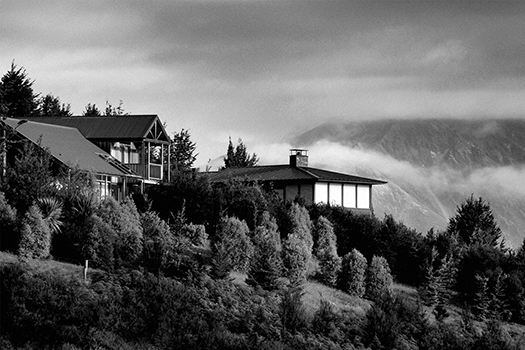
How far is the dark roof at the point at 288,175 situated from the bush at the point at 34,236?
2315cm

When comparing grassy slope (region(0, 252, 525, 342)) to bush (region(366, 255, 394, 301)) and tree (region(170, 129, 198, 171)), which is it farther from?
tree (region(170, 129, 198, 171))

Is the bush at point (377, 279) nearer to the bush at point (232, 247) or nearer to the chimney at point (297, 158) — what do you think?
the bush at point (232, 247)

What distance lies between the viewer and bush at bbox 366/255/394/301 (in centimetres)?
4003

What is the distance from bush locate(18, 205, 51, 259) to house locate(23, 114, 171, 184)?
20.5 metres

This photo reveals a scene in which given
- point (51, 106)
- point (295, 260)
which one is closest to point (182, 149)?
point (51, 106)

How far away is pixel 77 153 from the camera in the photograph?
5119cm

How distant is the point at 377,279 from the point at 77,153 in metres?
18.3

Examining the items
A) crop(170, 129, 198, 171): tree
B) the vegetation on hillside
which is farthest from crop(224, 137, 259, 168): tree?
the vegetation on hillside

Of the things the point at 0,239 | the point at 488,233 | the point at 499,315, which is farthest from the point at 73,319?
the point at 488,233

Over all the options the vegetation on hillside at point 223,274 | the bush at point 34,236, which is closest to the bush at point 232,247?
the vegetation on hillside at point 223,274

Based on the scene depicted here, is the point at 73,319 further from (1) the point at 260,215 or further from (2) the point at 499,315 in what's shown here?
(2) the point at 499,315

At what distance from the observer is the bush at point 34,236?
1330 inches

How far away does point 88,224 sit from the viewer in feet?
116

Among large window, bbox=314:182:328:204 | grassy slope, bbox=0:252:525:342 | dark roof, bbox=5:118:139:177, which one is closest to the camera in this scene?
grassy slope, bbox=0:252:525:342
